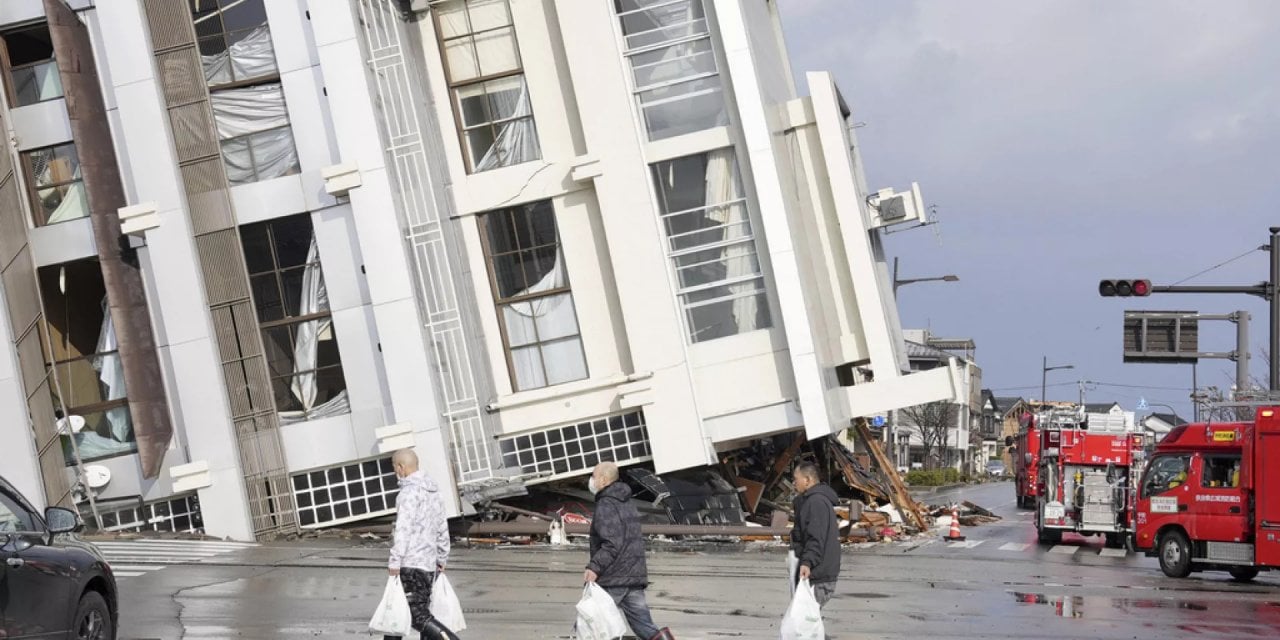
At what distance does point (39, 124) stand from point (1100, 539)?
964 inches

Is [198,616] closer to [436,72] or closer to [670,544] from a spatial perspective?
[670,544]

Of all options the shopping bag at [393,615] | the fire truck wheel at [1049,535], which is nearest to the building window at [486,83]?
the fire truck wheel at [1049,535]

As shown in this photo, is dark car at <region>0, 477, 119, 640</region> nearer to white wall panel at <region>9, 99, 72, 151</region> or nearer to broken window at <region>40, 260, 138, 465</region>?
broken window at <region>40, 260, 138, 465</region>

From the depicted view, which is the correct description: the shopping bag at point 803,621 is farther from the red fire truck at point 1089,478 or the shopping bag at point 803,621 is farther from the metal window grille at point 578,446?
the red fire truck at point 1089,478

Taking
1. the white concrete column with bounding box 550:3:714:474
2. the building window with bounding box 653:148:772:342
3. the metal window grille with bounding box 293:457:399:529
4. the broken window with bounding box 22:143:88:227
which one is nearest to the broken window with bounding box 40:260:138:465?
the broken window with bounding box 22:143:88:227

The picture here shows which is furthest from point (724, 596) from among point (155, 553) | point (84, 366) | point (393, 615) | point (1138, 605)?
point (84, 366)

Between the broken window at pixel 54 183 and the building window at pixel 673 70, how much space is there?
395 inches

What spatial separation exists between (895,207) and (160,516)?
50.7 feet

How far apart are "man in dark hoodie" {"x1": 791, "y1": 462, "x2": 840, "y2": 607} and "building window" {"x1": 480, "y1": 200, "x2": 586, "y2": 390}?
656 inches

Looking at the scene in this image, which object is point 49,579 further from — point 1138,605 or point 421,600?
point 1138,605

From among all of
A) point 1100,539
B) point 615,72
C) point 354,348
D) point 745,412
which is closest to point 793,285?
point 745,412

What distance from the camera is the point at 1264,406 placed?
23766 mm

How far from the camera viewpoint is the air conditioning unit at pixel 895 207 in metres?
32.0

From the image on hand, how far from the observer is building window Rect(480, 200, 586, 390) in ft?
96.0
